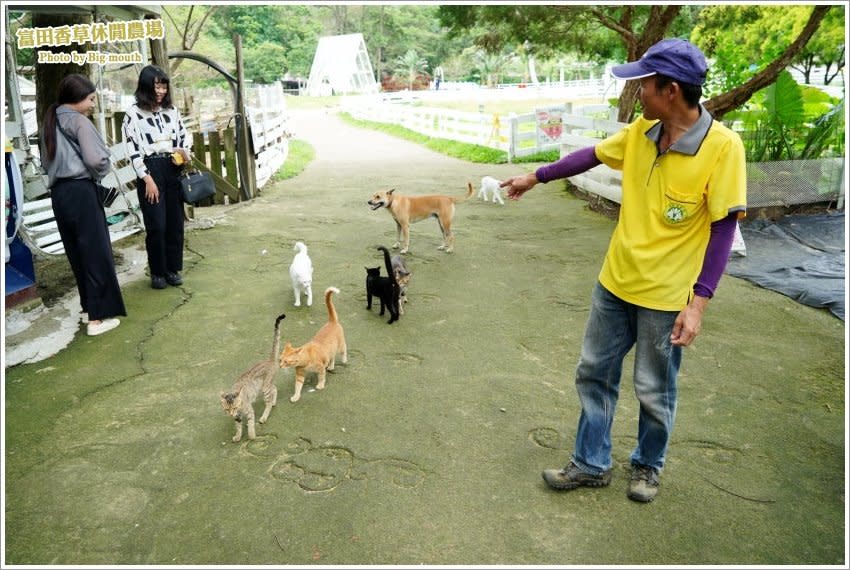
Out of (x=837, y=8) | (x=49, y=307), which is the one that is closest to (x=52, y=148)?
(x=49, y=307)

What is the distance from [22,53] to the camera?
1120 centimetres

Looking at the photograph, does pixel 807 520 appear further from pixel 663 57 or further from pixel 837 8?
pixel 837 8

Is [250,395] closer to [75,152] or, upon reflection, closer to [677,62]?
[75,152]

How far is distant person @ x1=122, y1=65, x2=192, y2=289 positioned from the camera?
18.0ft

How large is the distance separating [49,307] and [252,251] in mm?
2297

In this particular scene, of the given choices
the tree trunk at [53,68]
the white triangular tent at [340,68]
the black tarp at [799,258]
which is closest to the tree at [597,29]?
the black tarp at [799,258]

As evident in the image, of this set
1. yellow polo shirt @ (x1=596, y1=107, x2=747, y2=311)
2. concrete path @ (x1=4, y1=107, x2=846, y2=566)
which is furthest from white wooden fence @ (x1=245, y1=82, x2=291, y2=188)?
yellow polo shirt @ (x1=596, y1=107, x2=747, y2=311)

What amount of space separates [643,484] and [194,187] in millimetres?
4573

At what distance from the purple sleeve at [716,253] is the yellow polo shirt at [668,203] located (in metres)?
0.05

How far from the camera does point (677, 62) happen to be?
7.88ft

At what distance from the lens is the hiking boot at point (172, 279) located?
602 centimetres

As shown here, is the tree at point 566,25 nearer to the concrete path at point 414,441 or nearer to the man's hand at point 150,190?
the concrete path at point 414,441

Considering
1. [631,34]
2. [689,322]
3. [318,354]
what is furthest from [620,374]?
[631,34]

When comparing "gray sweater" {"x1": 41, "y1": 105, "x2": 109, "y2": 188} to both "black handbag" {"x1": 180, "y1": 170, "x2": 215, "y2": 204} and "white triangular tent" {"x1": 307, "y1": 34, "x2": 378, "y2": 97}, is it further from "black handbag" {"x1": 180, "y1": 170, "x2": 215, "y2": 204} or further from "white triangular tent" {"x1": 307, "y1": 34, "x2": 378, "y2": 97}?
"white triangular tent" {"x1": 307, "y1": 34, "x2": 378, "y2": 97}
